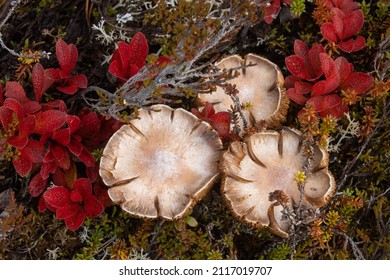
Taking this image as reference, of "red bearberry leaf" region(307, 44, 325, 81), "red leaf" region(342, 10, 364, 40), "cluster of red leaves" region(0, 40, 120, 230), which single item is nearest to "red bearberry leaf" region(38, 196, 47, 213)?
"cluster of red leaves" region(0, 40, 120, 230)

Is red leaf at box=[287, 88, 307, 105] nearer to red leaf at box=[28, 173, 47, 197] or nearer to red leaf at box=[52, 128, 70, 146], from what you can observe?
red leaf at box=[52, 128, 70, 146]

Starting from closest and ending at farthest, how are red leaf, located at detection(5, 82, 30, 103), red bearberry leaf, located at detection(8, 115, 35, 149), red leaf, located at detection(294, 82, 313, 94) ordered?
red bearberry leaf, located at detection(8, 115, 35, 149), red leaf, located at detection(5, 82, 30, 103), red leaf, located at detection(294, 82, 313, 94)

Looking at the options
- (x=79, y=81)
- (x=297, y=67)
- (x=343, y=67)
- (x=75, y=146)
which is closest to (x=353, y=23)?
(x=343, y=67)

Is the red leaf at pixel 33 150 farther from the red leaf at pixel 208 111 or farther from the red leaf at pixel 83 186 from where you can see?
the red leaf at pixel 208 111

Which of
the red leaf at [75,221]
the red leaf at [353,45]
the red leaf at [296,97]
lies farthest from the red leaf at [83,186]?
the red leaf at [353,45]

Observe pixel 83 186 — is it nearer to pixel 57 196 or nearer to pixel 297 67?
pixel 57 196

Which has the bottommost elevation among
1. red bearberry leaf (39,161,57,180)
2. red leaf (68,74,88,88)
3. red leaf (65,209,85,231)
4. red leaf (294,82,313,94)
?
red leaf (65,209,85,231)

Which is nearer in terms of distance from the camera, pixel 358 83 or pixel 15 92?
pixel 15 92

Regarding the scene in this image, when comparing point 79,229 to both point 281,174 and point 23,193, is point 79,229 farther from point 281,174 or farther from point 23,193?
point 281,174
